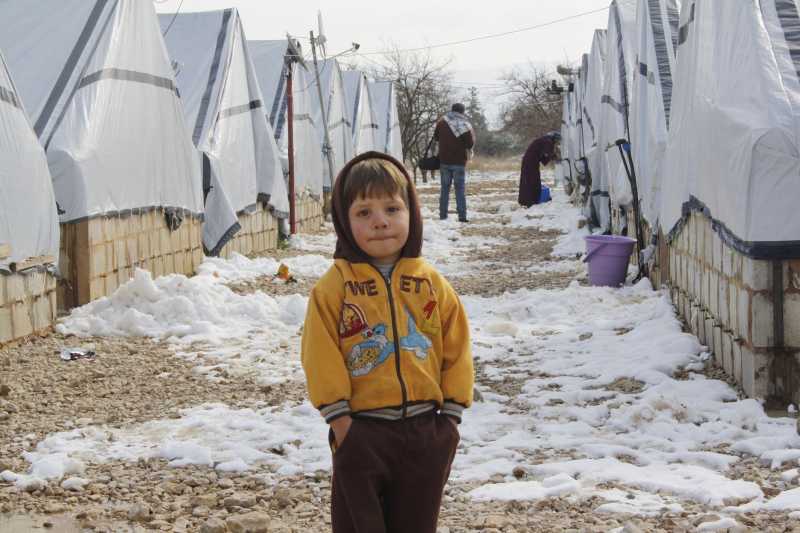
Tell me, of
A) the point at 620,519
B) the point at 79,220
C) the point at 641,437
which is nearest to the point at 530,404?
the point at 641,437

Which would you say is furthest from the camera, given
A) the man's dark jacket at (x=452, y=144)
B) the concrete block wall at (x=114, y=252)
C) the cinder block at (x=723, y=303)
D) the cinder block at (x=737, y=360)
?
the man's dark jacket at (x=452, y=144)

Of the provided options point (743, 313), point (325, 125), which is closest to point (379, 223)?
point (743, 313)

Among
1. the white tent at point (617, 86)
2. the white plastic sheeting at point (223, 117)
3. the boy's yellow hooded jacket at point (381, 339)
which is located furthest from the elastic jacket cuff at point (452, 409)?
the white plastic sheeting at point (223, 117)

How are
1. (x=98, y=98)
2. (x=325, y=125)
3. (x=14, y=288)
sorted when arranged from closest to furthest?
(x=14, y=288), (x=98, y=98), (x=325, y=125)

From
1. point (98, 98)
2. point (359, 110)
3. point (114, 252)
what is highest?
point (359, 110)

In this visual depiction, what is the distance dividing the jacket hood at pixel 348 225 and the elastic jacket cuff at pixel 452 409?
43cm

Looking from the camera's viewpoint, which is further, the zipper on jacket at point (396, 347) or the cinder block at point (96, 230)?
the cinder block at point (96, 230)

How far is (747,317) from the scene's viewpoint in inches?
192

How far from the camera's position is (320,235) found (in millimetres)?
16312

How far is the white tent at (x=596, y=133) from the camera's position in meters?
13.2

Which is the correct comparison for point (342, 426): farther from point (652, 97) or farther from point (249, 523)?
point (652, 97)

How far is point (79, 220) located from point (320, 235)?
856 cm

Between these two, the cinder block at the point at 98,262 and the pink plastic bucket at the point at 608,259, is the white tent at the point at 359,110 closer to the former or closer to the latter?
the pink plastic bucket at the point at 608,259

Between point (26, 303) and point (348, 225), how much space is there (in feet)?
15.9
